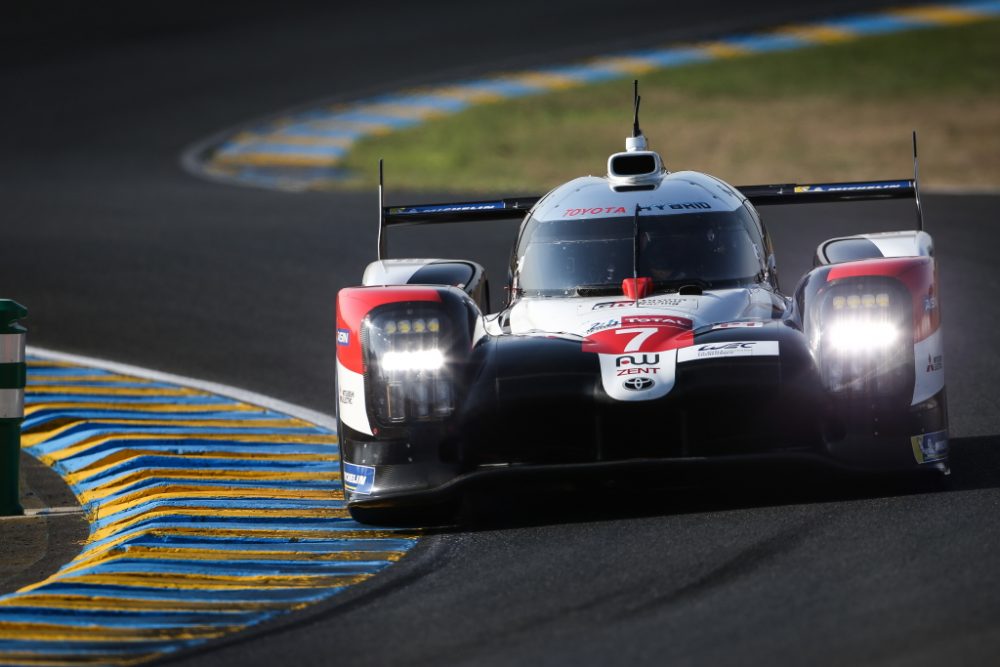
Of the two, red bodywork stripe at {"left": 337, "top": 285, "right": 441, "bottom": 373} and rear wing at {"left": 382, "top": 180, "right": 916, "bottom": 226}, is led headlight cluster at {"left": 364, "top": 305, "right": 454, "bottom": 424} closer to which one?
red bodywork stripe at {"left": 337, "top": 285, "right": 441, "bottom": 373}

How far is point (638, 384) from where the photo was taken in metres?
7.38

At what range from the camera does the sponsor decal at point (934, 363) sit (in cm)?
776

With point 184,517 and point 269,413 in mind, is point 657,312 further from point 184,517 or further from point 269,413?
point 269,413

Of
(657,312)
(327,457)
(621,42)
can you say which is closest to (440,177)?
(621,42)

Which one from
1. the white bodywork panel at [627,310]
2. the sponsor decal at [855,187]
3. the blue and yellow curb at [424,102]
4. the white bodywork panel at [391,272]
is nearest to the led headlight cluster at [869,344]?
the white bodywork panel at [627,310]

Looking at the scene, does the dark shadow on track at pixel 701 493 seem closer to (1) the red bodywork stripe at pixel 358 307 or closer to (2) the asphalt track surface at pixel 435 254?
(2) the asphalt track surface at pixel 435 254

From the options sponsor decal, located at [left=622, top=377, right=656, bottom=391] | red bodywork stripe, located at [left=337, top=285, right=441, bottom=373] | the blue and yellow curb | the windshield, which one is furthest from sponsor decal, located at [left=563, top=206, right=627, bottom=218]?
the blue and yellow curb

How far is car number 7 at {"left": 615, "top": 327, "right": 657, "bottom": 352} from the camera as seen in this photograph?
24.8ft

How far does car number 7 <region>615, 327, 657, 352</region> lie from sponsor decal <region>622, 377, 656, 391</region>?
187 millimetres

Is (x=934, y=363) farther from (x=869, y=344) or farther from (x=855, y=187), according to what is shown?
(x=855, y=187)

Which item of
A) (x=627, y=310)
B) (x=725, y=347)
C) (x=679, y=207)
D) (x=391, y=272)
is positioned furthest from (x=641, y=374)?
(x=391, y=272)

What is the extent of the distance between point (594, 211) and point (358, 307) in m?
1.60

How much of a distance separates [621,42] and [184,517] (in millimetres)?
20290

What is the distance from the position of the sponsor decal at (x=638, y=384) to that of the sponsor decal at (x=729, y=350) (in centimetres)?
17
